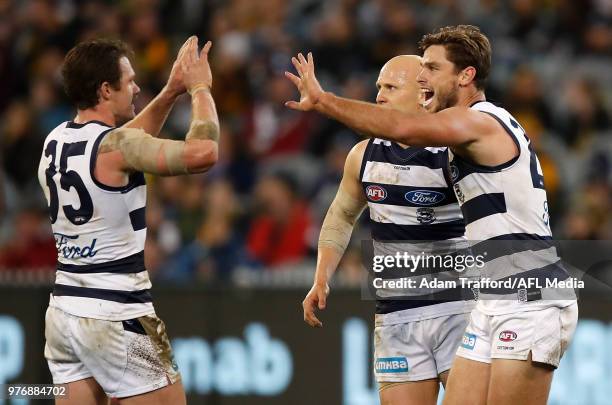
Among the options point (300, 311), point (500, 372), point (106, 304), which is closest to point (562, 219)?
point (300, 311)

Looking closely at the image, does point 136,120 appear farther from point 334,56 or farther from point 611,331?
point 334,56

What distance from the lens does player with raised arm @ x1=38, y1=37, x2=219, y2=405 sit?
5.51 metres

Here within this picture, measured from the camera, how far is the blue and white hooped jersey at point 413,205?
6.25 m

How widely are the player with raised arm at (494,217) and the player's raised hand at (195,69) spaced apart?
0.47 meters

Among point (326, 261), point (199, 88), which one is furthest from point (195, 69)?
point (326, 261)

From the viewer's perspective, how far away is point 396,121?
542 centimetres

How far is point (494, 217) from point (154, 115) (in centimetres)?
207

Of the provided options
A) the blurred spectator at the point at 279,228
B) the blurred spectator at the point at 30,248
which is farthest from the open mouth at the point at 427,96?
the blurred spectator at the point at 30,248

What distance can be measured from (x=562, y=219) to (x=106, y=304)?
646cm

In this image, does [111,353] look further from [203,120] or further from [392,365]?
[392,365]

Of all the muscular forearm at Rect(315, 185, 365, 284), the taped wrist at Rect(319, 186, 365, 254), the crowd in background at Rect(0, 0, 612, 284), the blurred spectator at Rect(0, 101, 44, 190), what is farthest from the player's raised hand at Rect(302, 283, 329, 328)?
the blurred spectator at Rect(0, 101, 44, 190)

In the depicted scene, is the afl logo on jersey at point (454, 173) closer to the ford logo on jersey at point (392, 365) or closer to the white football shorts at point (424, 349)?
the white football shorts at point (424, 349)

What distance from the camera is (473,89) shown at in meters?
5.91

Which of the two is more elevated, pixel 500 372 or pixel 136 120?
pixel 136 120
